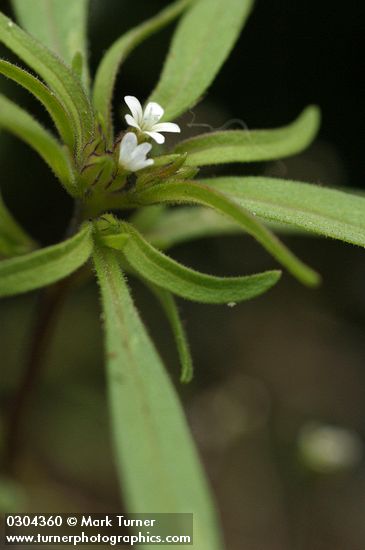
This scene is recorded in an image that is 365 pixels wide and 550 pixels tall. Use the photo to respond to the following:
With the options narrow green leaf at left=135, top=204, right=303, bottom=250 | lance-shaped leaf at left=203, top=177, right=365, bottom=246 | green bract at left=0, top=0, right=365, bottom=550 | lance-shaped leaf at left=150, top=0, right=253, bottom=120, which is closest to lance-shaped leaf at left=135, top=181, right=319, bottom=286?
green bract at left=0, top=0, right=365, bottom=550

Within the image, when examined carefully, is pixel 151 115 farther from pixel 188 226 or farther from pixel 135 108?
pixel 188 226

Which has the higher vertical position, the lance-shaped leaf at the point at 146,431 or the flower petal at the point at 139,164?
the flower petal at the point at 139,164

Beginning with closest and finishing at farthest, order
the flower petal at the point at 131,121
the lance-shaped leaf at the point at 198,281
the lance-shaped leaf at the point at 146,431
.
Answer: the lance-shaped leaf at the point at 146,431, the lance-shaped leaf at the point at 198,281, the flower petal at the point at 131,121

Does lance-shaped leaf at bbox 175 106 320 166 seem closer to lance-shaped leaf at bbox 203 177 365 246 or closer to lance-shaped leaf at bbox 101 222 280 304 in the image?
lance-shaped leaf at bbox 203 177 365 246

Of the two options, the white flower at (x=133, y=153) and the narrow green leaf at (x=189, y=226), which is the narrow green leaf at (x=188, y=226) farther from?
the white flower at (x=133, y=153)

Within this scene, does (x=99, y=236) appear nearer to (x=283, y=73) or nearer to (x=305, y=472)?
(x=305, y=472)

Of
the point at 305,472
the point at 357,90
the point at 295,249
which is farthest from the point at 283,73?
the point at 305,472

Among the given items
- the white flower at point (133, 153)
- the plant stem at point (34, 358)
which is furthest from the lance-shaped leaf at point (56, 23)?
the plant stem at point (34, 358)

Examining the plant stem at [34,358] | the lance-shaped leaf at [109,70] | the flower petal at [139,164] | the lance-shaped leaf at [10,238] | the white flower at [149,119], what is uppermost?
the lance-shaped leaf at [109,70]
